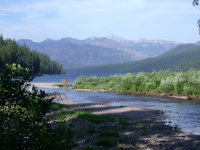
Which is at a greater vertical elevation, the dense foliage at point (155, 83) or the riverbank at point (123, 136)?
the dense foliage at point (155, 83)

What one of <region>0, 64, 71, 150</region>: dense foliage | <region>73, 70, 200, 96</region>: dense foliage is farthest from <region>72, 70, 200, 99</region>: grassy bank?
<region>0, 64, 71, 150</region>: dense foliage

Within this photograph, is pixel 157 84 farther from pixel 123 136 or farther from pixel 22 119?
pixel 22 119

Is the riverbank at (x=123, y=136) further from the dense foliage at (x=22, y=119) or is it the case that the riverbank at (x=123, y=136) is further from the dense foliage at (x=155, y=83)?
the dense foliage at (x=155, y=83)

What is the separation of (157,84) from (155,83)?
0.58m

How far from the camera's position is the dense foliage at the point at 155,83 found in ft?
170

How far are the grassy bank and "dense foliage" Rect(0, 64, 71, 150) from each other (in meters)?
43.5

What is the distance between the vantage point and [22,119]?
28.6 ft

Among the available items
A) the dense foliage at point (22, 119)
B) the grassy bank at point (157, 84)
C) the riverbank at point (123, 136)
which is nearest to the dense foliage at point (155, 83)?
the grassy bank at point (157, 84)

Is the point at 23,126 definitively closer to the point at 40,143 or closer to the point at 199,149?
the point at 40,143

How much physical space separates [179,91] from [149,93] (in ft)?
25.0

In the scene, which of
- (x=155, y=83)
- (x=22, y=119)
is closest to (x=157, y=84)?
(x=155, y=83)

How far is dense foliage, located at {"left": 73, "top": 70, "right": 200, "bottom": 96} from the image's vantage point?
51.9 m

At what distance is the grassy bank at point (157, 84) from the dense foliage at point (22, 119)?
4350 centimetres

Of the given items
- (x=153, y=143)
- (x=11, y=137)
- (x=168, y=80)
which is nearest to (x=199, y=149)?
(x=153, y=143)
